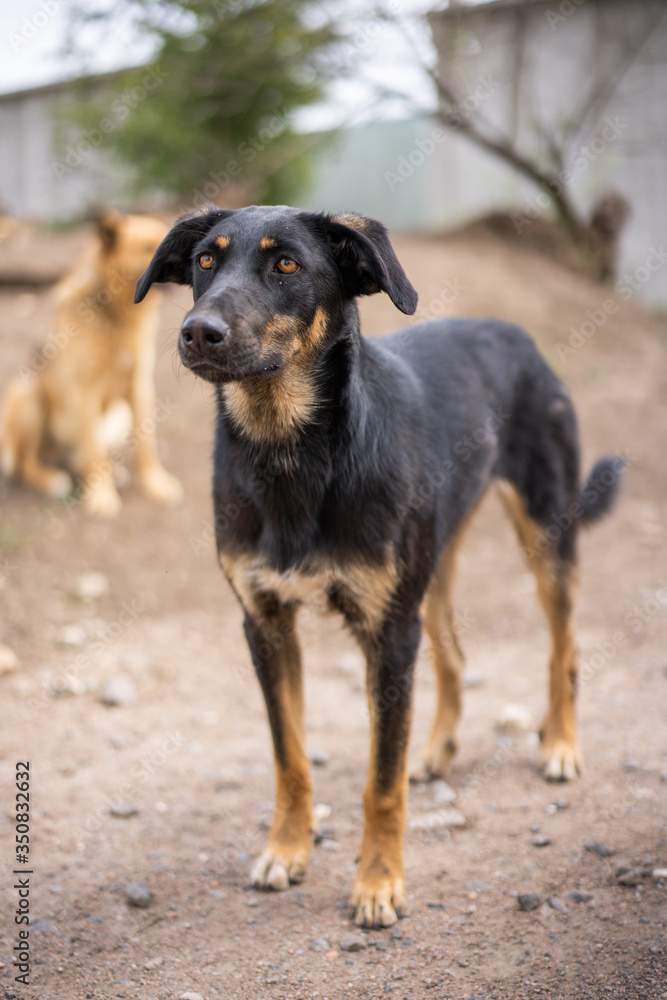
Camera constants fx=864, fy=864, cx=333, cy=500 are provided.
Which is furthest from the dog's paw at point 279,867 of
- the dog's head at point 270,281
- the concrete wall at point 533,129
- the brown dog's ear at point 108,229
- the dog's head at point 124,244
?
the concrete wall at point 533,129

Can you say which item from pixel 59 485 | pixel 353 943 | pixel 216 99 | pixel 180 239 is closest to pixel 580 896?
pixel 353 943

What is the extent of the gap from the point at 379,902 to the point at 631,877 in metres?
0.84

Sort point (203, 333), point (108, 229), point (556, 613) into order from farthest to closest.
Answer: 1. point (108, 229)
2. point (556, 613)
3. point (203, 333)

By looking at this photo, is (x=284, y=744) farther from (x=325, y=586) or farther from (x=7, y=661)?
(x=7, y=661)

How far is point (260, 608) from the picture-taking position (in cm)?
298

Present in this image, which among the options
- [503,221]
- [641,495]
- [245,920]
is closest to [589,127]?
[503,221]

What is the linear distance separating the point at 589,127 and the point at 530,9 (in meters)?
1.57

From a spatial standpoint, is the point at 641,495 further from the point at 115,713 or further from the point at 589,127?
the point at 589,127

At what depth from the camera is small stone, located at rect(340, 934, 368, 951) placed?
269 centimetres

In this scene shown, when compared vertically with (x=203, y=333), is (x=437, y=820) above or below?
below

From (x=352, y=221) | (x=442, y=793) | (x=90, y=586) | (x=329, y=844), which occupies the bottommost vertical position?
(x=90, y=586)

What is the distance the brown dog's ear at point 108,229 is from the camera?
20.5 ft

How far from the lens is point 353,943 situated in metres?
2.70

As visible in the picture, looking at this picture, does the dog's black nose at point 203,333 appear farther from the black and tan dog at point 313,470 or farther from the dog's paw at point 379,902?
the dog's paw at point 379,902
